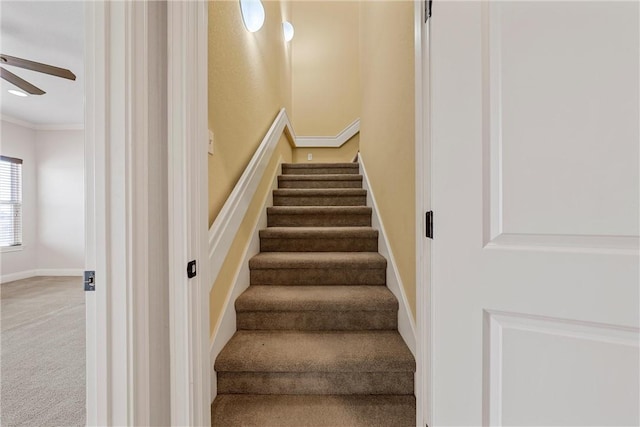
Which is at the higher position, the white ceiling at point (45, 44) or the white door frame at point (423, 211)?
the white ceiling at point (45, 44)

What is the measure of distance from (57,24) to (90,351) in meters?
2.92

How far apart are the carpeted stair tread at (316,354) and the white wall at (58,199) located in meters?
5.04

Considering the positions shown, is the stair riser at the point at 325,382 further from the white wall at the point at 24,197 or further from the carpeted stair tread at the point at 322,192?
the white wall at the point at 24,197

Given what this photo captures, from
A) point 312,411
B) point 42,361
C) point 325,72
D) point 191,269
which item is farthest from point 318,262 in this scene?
point 325,72

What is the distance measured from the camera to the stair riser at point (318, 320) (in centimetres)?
151

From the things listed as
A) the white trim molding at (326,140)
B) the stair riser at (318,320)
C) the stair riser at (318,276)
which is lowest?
the stair riser at (318,320)

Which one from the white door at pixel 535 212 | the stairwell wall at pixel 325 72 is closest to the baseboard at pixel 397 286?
the white door at pixel 535 212

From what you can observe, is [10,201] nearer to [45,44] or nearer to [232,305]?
[45,44]

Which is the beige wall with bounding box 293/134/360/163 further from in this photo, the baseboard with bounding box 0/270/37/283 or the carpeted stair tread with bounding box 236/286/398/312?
the baseboard with bounding box 0/270/37/283

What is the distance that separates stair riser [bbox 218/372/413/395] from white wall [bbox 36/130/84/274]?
5.14 m

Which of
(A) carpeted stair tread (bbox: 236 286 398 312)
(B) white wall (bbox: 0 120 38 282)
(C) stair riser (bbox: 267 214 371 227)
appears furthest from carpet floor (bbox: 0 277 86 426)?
(C) stair riser (bbox: 267 214 371 227)

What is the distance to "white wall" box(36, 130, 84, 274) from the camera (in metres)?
4.66

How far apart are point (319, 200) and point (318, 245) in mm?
700

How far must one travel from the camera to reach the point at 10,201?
4.35m
